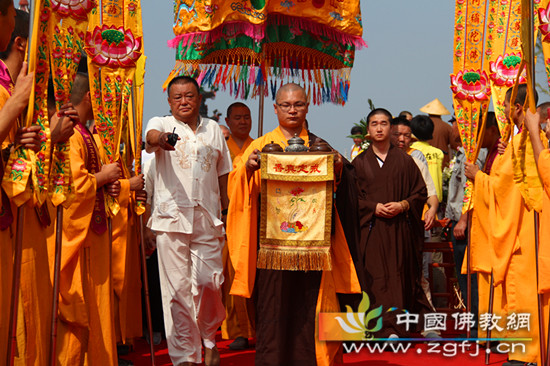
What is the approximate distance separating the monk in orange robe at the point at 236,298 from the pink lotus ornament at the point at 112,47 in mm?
1956

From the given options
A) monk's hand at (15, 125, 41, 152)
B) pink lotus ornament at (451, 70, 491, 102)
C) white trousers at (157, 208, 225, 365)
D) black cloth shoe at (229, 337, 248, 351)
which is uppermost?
pink lotus ornament at (451, 70, 491, 102)

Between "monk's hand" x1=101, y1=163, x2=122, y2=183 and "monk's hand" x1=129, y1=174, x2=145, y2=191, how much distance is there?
0.54 meters

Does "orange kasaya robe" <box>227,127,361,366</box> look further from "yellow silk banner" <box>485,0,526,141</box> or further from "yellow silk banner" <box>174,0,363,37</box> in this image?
"yellow silk banner" <box>485,0,526,141</box>

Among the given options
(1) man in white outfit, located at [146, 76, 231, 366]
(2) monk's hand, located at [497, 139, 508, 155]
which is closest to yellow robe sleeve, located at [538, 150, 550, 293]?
(2) monk's hand, located at [497, 139, 508, 155]

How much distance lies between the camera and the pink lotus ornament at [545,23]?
4242 mm

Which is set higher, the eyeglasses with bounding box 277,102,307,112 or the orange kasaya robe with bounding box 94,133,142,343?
the eyeglasses with bounding box 277,102,307,112

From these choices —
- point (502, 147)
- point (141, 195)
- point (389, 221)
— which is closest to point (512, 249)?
point (502, 147)

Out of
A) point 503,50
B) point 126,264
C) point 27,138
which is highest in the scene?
point 503,50

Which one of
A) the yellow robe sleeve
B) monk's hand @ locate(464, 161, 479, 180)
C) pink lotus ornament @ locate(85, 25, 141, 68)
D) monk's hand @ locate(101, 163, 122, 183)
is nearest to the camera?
the yellow robe sleeve

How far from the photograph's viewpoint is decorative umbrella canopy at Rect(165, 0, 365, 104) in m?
7.15

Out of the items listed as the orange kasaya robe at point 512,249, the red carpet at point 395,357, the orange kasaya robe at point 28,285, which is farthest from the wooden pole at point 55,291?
Result: the orange kasaya robe at point 512,249

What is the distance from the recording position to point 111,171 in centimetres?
558

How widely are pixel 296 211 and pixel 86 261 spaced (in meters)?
1.49

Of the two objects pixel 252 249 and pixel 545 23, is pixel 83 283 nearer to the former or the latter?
pixel 252 249
